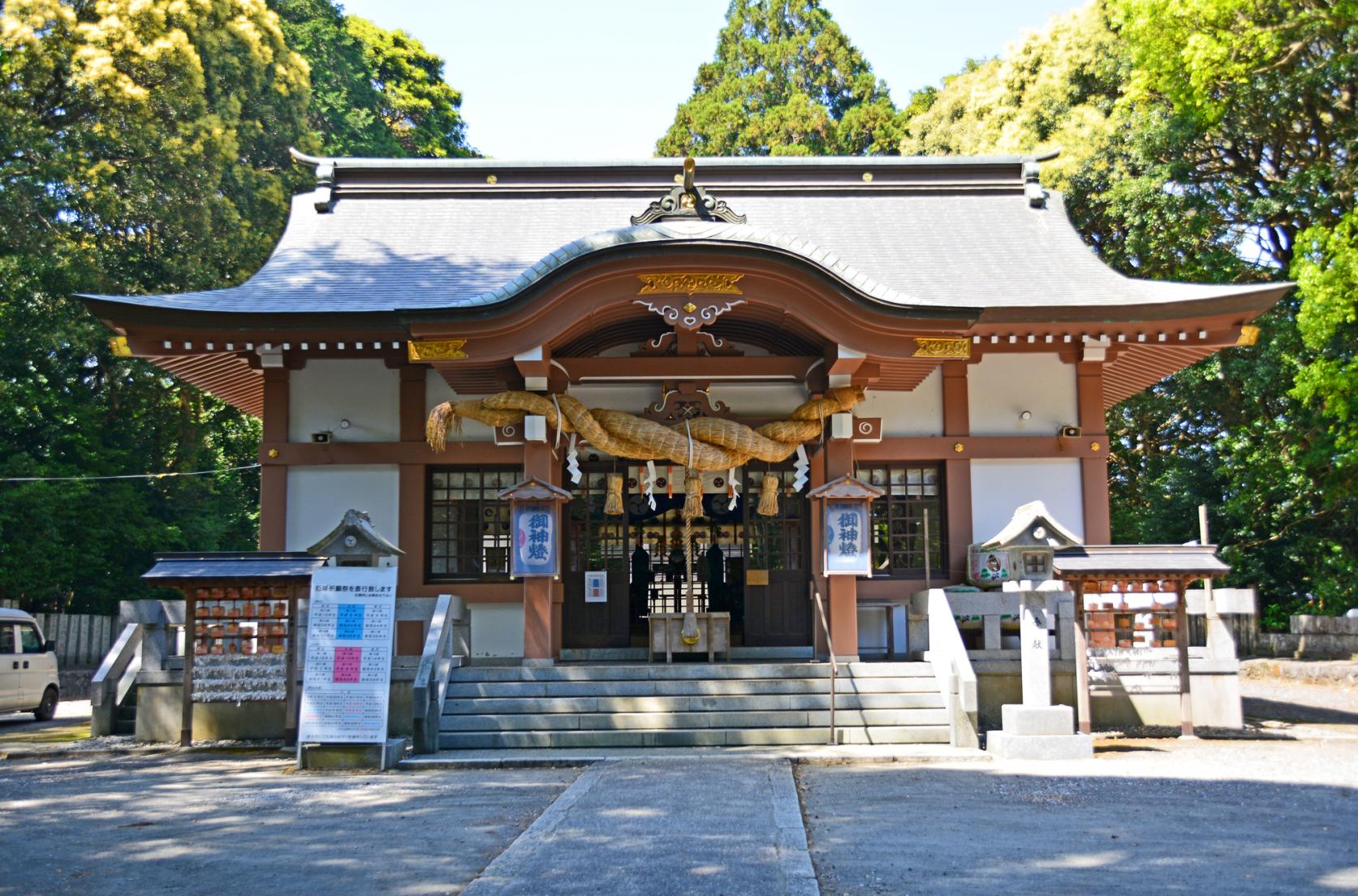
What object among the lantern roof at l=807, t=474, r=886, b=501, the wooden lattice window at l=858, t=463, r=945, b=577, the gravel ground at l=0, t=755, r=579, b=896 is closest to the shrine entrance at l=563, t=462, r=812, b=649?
the wooden lattice window at l=858, t=463, r=945, b=577

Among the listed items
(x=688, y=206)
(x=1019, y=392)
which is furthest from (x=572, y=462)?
(x=1019, y=392)

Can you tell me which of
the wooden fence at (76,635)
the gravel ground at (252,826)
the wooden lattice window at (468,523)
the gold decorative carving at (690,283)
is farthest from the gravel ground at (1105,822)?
the wooden fence at (76,635)

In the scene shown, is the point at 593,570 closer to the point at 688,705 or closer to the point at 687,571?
the point at 687,571

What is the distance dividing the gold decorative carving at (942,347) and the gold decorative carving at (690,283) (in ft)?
6.31

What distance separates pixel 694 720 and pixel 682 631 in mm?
1856

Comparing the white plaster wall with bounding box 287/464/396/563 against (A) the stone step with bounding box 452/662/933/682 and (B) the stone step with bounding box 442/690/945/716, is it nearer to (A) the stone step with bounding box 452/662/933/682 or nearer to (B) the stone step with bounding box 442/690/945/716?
(A) the stone step with bounding box 452/662/933/682

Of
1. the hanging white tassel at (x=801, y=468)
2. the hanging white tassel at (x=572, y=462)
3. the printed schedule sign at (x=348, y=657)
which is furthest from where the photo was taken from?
the hanging white tassel at (x=801, y=468)

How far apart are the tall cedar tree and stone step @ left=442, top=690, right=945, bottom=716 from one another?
489 inches

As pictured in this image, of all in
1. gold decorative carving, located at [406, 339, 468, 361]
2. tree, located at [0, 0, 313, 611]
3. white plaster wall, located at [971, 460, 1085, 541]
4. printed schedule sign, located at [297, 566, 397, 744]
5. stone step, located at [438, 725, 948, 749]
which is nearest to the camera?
printed schedule sign, located at [297, 566, 397, 744]

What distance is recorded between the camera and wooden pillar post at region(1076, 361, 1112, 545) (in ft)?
43.8

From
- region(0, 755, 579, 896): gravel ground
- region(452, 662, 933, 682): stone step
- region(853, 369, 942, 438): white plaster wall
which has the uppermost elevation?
region(853, 369, 942, 438): white plaster wall

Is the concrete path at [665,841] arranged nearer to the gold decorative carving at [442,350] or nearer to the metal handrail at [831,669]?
the metal handrail at [831,669]

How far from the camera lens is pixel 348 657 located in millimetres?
9617

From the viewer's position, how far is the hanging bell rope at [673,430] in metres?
12.0
